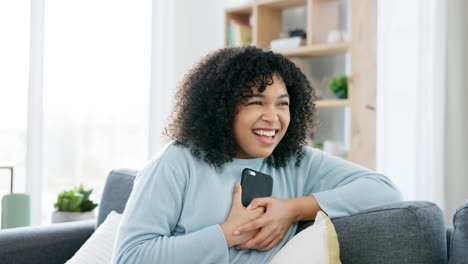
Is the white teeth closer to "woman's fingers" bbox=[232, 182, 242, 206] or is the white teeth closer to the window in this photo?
"woman's fingers" bbox=[232, 182, 242, 206]

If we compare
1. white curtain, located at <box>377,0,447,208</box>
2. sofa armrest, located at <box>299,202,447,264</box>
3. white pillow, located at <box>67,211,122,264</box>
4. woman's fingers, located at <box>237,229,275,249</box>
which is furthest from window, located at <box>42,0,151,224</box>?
sofa armrest, located at <box>299,202,447,264</box>

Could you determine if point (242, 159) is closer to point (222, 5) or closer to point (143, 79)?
point (143, 79)

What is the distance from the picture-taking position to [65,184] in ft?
11.6

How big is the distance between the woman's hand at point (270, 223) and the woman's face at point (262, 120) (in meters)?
0.13

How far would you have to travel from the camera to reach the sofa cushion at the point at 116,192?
1.88 meters

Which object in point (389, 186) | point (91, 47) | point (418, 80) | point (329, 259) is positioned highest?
point (91, 47)

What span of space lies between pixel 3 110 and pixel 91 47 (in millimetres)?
742

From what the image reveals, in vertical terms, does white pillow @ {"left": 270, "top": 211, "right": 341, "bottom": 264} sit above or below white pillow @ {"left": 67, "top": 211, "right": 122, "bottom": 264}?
above

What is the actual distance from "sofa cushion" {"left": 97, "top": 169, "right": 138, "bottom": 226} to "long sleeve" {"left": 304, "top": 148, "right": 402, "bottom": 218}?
70 centimetres

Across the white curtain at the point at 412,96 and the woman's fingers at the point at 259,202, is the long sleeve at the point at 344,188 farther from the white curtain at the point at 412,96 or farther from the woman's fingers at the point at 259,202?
the white curtain at the point at 412,96

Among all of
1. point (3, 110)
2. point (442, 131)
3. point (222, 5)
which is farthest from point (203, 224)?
point (222, 5)

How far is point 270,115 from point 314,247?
0.33 m

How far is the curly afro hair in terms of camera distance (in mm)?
1312

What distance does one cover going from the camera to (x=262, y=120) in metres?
1.31
